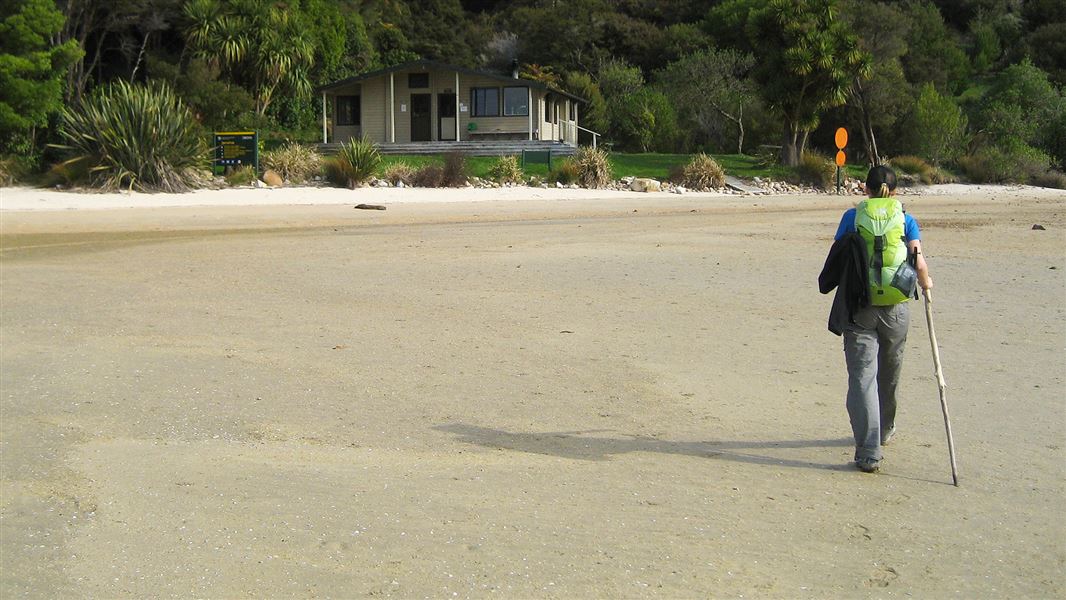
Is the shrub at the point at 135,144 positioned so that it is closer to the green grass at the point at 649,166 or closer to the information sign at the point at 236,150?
the information sign at the point at 236,150

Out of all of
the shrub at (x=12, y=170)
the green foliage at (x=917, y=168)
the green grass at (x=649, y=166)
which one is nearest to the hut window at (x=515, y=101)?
the green grass at (x=649, y=166)

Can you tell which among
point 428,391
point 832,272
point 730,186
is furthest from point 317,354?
point 730,186

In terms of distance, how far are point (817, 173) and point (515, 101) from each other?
1207cm

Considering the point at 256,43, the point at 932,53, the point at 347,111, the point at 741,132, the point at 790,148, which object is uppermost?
the point at 932,53

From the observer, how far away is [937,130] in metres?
42.1

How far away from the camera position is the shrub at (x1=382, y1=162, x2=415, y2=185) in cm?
2997

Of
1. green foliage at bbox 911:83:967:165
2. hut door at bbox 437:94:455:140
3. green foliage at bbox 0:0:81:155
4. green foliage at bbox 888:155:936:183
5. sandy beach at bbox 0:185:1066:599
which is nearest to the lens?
sandy beach at bbox 0:185:1066:599

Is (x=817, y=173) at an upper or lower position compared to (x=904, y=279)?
A: lower

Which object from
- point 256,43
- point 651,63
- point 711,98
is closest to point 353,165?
point 256,43

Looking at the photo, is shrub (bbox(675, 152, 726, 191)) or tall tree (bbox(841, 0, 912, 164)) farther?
tall tree (bbox(841, 0, 912, 164))

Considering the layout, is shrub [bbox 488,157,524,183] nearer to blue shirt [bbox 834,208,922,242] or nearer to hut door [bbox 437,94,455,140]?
hut door [bbox 437,94,455,140]

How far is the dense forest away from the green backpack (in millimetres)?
26284

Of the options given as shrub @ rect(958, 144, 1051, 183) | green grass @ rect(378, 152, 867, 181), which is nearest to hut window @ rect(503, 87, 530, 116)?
green grass @ rect(378, 152, 867, 181)

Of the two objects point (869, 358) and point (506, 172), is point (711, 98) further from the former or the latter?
point (869, 358)
